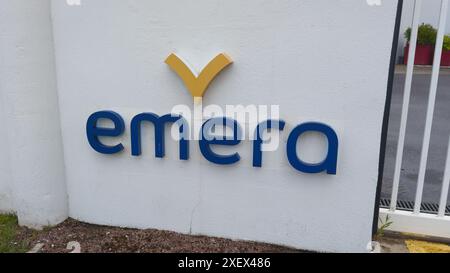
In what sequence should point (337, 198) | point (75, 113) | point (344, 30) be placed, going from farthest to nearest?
1. point (75, 113)
2. point (337, 198)
3. point (344, 30)

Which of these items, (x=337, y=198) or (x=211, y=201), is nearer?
(x=337, y=198)

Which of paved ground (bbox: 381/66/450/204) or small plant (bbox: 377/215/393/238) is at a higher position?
paved ground (bbox: 381/66/450/204)

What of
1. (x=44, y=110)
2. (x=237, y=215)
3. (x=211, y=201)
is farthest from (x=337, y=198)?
(x=44, y=110)

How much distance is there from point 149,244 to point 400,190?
289 cm

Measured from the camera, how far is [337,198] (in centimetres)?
315

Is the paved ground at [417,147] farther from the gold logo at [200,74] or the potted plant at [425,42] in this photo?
the potted plant at [425,42]

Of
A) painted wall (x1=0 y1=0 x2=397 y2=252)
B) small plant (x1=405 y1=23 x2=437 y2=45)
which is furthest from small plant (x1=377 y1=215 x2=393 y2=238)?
small plant (x1=405 y1=23 x2=437 y2=45)

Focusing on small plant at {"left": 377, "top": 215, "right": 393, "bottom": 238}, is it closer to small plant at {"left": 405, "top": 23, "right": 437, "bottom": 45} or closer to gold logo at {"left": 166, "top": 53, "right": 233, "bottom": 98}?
gold logo at {"left": 166, "top": 53, "right": 233, "bottom": 98}

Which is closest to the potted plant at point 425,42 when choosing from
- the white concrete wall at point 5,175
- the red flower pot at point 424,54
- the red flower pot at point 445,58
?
the red flower pot at point 424,54

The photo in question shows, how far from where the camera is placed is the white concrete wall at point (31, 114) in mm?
3314

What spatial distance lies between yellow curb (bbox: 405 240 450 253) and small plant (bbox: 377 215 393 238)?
20 cm

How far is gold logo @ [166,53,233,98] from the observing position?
10.1ft
